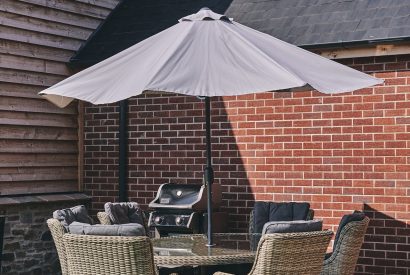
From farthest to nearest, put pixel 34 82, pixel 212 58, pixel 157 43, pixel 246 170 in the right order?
pixel 34 82 < pixel 246 170 < pixel 157 43 < pixel 212 58

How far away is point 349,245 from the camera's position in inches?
258

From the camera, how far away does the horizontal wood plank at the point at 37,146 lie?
377 inches

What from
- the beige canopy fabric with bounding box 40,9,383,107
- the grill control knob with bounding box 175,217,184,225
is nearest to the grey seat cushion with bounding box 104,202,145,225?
the grill control knob with bounding box 175,217,184,225

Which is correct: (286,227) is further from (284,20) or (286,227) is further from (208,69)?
(284,20)

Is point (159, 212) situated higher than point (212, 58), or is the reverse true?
point (212, 58)

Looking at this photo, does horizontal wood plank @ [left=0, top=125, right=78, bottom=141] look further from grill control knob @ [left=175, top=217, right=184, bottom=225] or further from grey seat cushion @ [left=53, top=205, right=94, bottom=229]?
grey seat cushion @ [left=53, top=205, right=94, bottom=229]

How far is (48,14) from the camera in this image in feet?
33.5

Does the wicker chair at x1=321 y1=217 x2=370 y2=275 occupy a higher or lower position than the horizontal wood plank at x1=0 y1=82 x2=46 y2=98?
lower

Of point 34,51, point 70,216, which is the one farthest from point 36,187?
point 70,216

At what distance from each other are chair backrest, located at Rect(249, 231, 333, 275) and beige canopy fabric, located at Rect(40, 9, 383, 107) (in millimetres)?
980

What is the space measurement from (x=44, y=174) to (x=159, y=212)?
71.9 inches

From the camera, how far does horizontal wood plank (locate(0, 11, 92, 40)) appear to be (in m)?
9.64

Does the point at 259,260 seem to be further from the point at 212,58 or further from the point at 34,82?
the point at 34,82

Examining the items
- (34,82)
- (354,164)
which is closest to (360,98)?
(354,164)
